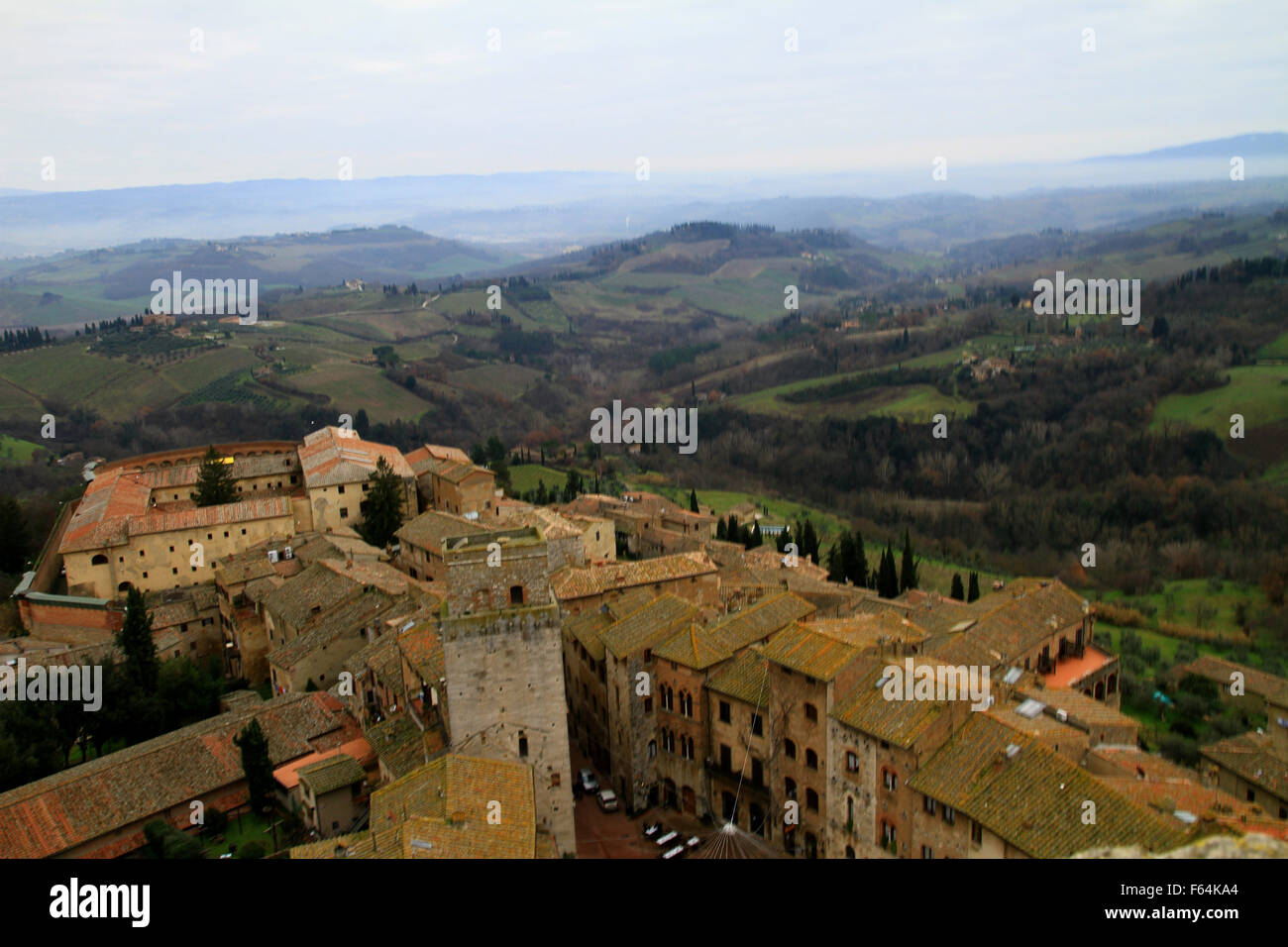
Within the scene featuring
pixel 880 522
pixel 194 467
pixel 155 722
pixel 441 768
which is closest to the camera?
pixel 441 768

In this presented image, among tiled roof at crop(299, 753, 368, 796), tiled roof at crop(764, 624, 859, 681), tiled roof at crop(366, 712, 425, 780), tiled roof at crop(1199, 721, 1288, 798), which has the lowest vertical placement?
tiled roof at crop(1199, 721, 1288, 798)

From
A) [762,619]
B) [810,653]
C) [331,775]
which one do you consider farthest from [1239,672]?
[331,775]

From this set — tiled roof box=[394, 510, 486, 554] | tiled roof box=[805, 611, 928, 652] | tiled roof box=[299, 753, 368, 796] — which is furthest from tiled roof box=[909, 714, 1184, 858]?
tiled roof box=[394, 510, 486, 554]

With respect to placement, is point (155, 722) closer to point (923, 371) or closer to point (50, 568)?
point (50, 568)

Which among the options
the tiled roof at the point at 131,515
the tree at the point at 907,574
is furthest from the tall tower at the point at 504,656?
the tree at the point at 907,574

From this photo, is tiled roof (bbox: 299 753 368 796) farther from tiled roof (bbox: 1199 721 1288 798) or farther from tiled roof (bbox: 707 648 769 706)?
tiled roof (bbox: 1199 721 1288 798)

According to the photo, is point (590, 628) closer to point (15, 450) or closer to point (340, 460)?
point (340, 460)
